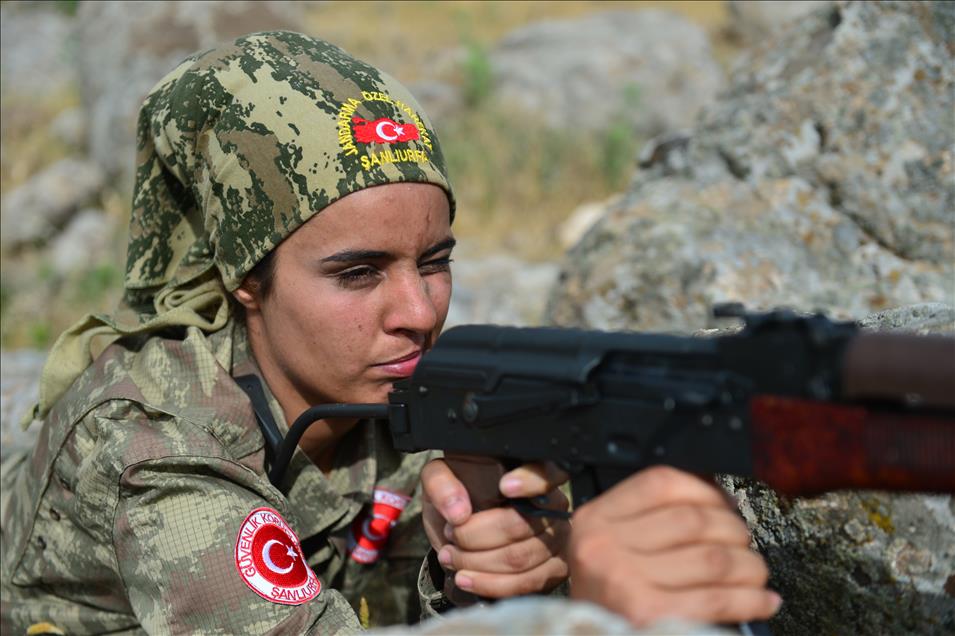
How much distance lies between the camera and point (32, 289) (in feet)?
24.3

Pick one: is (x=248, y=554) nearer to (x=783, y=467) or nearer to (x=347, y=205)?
(x=347, y=205)

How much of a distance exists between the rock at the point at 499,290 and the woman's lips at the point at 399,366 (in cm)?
294

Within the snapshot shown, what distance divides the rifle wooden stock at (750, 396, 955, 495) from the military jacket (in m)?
1.24

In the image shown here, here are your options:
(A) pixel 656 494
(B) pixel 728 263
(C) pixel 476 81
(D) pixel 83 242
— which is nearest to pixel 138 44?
(D) pixel 83 242

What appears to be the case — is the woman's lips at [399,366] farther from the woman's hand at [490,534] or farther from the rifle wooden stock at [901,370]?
the rifle wooden stock at [901,370]

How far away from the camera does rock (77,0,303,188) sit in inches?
368

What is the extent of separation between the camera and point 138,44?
952 centimetres

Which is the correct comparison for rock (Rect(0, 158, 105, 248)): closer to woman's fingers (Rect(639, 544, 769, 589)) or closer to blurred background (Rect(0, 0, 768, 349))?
blurred background (Rect(0, 0, 768, 349))

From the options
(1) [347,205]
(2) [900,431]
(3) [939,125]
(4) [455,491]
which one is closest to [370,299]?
(1) [347,205]

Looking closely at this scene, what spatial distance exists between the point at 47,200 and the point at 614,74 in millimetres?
6180

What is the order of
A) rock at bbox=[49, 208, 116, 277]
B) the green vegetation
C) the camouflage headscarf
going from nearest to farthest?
the camouflage headscarf
rock at bbox=[49, 208, 116, 277]
the green vegetation

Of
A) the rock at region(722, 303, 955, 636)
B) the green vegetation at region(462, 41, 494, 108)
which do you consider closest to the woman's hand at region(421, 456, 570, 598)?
the rock at region(722, 303, 955, 636)

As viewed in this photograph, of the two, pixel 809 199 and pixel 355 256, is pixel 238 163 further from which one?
pixel 809 199

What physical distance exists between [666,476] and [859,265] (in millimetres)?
2849
